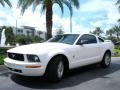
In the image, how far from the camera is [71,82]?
8.72m

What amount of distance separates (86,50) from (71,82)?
173 cm

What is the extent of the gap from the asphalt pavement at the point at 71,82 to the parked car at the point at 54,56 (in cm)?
34

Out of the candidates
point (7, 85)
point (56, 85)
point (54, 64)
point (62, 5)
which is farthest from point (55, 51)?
point (62, 5)

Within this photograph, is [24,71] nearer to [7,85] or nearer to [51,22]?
[7,85]

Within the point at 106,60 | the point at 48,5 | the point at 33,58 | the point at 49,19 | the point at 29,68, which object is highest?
the point at 48,5

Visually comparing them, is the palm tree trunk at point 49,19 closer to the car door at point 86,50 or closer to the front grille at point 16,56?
the car door at point 86,50

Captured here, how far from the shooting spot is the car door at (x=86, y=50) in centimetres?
962

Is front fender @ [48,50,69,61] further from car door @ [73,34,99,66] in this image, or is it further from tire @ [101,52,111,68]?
tire @ [101,52,111,68]

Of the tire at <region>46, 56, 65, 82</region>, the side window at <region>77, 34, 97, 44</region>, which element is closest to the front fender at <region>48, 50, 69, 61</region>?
the tire at <region>46, 56, 65, 82</region>

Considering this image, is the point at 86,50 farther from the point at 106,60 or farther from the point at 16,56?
the point at 16,56

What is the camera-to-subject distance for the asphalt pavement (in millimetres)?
7973

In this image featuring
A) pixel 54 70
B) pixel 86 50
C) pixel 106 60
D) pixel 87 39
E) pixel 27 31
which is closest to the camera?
pixel 54 70

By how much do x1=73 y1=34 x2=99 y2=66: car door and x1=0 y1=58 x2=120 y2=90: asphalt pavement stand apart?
52 cm

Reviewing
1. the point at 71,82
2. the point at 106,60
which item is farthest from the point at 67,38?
the point at 106,60
